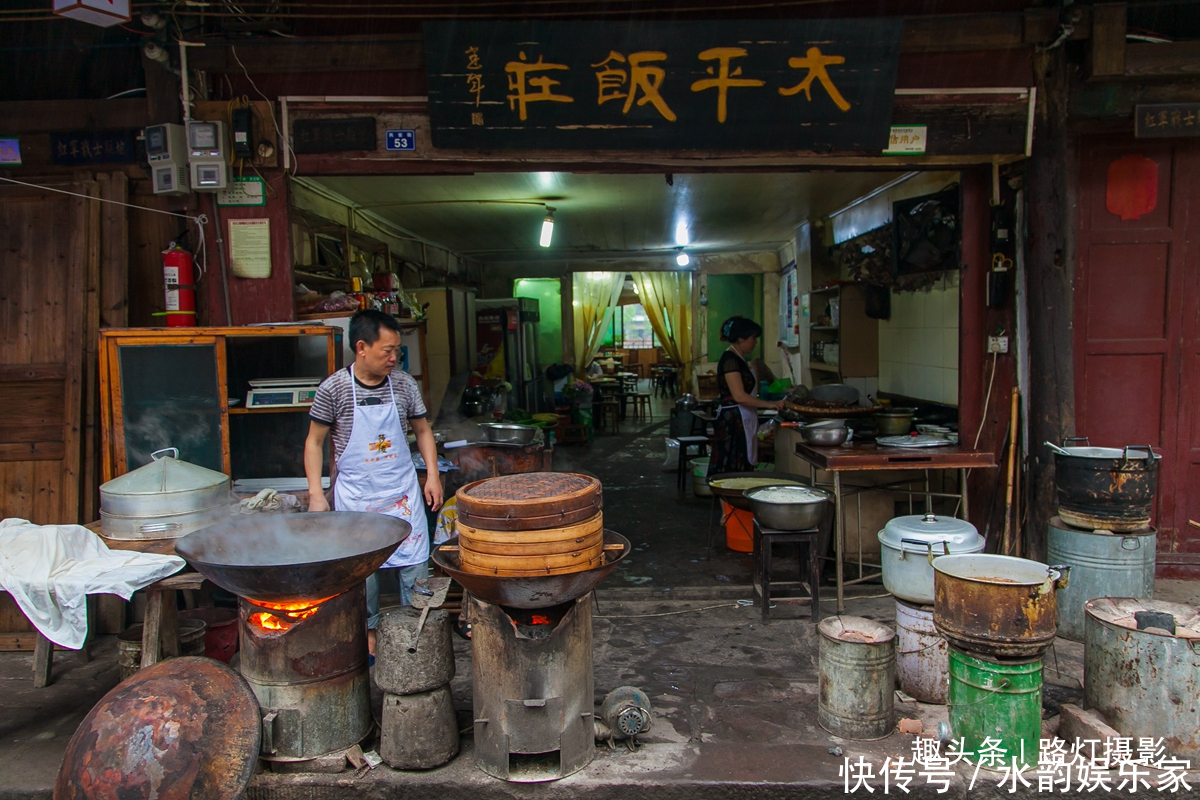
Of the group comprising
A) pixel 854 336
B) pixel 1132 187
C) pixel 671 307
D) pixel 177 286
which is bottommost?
pixel 854 336

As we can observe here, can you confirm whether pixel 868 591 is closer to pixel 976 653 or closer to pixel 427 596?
pixel 976 653

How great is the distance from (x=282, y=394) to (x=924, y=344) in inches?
230

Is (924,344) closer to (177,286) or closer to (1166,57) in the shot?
(1166,57)

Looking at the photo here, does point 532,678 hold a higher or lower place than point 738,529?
higher

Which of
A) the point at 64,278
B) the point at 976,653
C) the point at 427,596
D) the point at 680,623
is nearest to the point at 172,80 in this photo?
the point at 64,278

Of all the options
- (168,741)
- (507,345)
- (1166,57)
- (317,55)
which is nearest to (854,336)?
(1166,57)

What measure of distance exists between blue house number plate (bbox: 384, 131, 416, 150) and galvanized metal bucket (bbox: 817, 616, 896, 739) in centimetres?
398

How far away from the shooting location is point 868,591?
547 centimetres

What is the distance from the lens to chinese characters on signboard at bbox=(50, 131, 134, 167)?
16.3 feet

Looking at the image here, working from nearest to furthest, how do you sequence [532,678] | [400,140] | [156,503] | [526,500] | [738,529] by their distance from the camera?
[526,500], [532,678], [156,503], [400,140], [738,529]

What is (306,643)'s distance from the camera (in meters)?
3.21

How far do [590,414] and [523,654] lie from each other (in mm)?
10367

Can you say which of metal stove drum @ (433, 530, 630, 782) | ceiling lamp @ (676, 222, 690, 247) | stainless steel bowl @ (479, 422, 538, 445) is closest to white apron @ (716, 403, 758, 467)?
stainless steel bowl @ (479, 422, 538, 445)

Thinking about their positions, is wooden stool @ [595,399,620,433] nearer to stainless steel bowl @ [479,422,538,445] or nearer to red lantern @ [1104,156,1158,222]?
stainless steel bowl @ [479,422,538,445]
